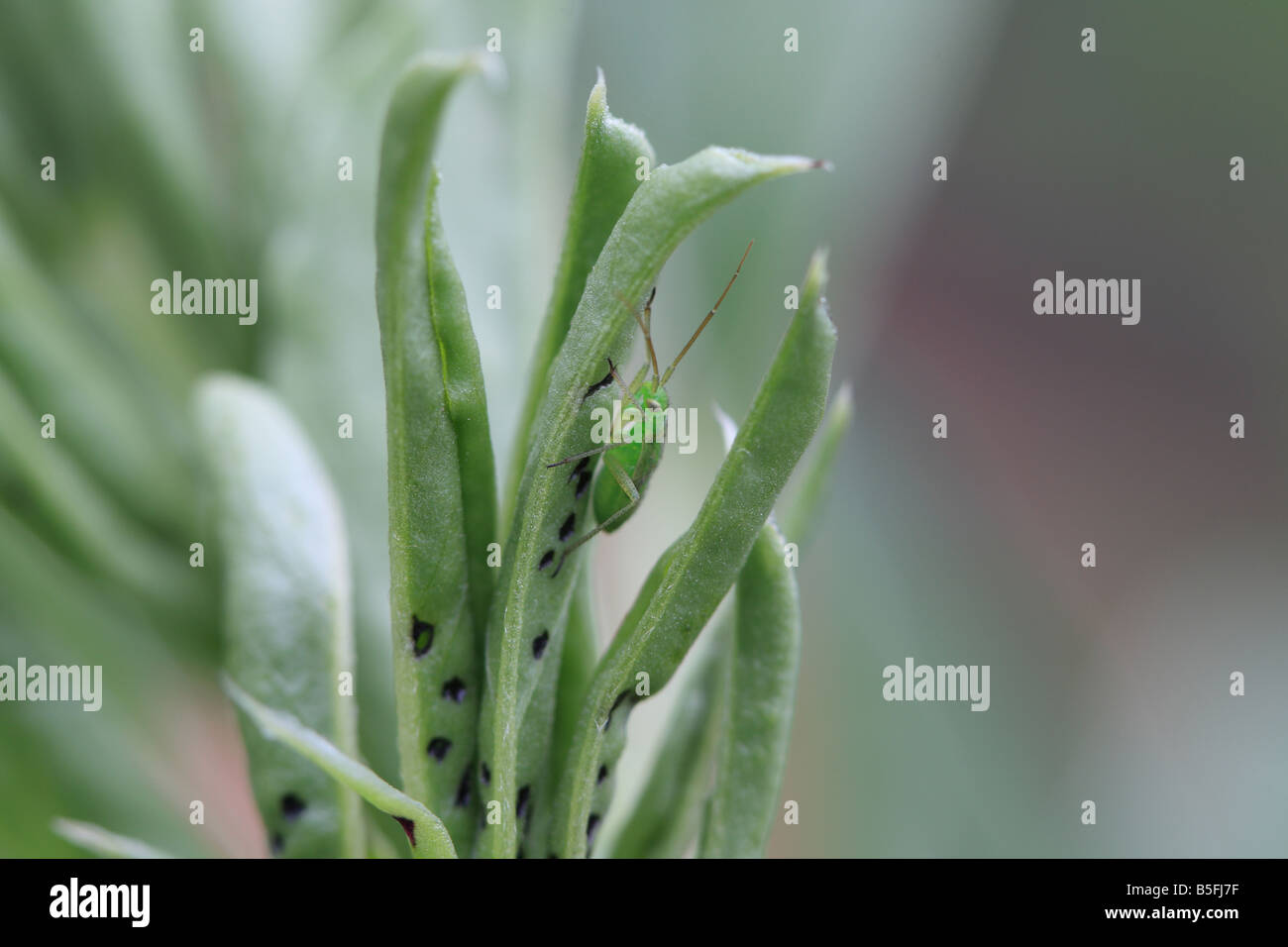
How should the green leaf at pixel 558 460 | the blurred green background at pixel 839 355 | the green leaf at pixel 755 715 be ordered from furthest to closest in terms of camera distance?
the blurred green background at pixel 839 355 → the green leaf at pixel 755 715 → the green leaf at pixel 558 460

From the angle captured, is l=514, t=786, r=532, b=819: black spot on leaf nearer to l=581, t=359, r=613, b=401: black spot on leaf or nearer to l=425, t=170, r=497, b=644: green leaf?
l=425, t=170, r=497, b=644: green leaf

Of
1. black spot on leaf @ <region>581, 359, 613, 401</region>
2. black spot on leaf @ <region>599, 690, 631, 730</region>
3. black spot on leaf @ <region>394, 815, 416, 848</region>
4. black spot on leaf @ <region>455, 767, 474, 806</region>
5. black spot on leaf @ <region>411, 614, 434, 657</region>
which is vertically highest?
black spot on leaf @ <region>581, 359, 613, 401</region>

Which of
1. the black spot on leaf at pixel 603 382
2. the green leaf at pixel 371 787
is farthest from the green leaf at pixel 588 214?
the green leaf at pixel 371 787

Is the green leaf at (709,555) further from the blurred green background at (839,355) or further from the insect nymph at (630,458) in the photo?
the blurred green background at (839,355)

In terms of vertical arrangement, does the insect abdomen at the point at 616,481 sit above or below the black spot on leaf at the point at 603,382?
below

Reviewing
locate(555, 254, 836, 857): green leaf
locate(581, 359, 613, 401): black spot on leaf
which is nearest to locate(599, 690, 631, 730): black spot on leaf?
locate(555, 254, 836, 857): green leaf

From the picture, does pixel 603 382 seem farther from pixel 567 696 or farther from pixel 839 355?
pixel 839 355
